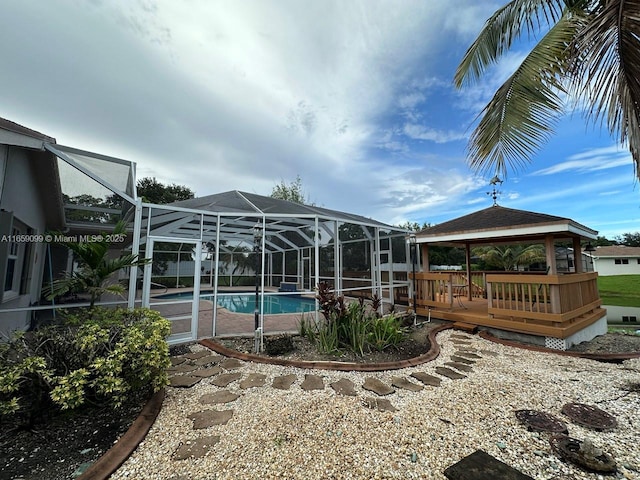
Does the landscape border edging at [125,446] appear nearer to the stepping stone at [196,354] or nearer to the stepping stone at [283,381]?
the stepping stone at [283,381]

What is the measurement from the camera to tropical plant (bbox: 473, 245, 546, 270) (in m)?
18.4

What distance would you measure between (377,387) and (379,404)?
491 millimetres

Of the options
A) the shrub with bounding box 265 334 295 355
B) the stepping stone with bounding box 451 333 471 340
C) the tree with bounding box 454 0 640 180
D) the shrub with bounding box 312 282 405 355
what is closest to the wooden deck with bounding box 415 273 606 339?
the stepping stone with bounding box 451 333 471 340

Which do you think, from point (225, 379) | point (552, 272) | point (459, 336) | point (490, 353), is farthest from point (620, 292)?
point (225, 379)

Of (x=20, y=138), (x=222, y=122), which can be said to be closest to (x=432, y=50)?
(x=222, y=122)

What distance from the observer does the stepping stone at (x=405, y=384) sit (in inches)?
147

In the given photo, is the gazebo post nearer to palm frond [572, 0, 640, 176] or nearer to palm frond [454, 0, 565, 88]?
palm frond [572, 0, 640, 176]

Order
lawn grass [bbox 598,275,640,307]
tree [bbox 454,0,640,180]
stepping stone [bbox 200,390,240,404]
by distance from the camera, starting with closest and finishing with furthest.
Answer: tree [bbox 454,0,640,180]
stepping stone [bbox 200,390,240,404]
lawn grass [bbox 598,275,640,307]

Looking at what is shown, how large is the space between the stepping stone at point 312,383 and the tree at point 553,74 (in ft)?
12.7

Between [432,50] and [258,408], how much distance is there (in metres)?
9.59

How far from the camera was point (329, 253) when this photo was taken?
10.8 m

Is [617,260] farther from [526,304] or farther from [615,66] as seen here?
[615,66]

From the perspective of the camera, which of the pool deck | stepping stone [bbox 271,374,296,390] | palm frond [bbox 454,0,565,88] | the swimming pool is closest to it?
palm frond [bbox 454,0,565,88]

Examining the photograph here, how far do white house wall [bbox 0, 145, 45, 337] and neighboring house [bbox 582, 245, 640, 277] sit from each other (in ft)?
126
